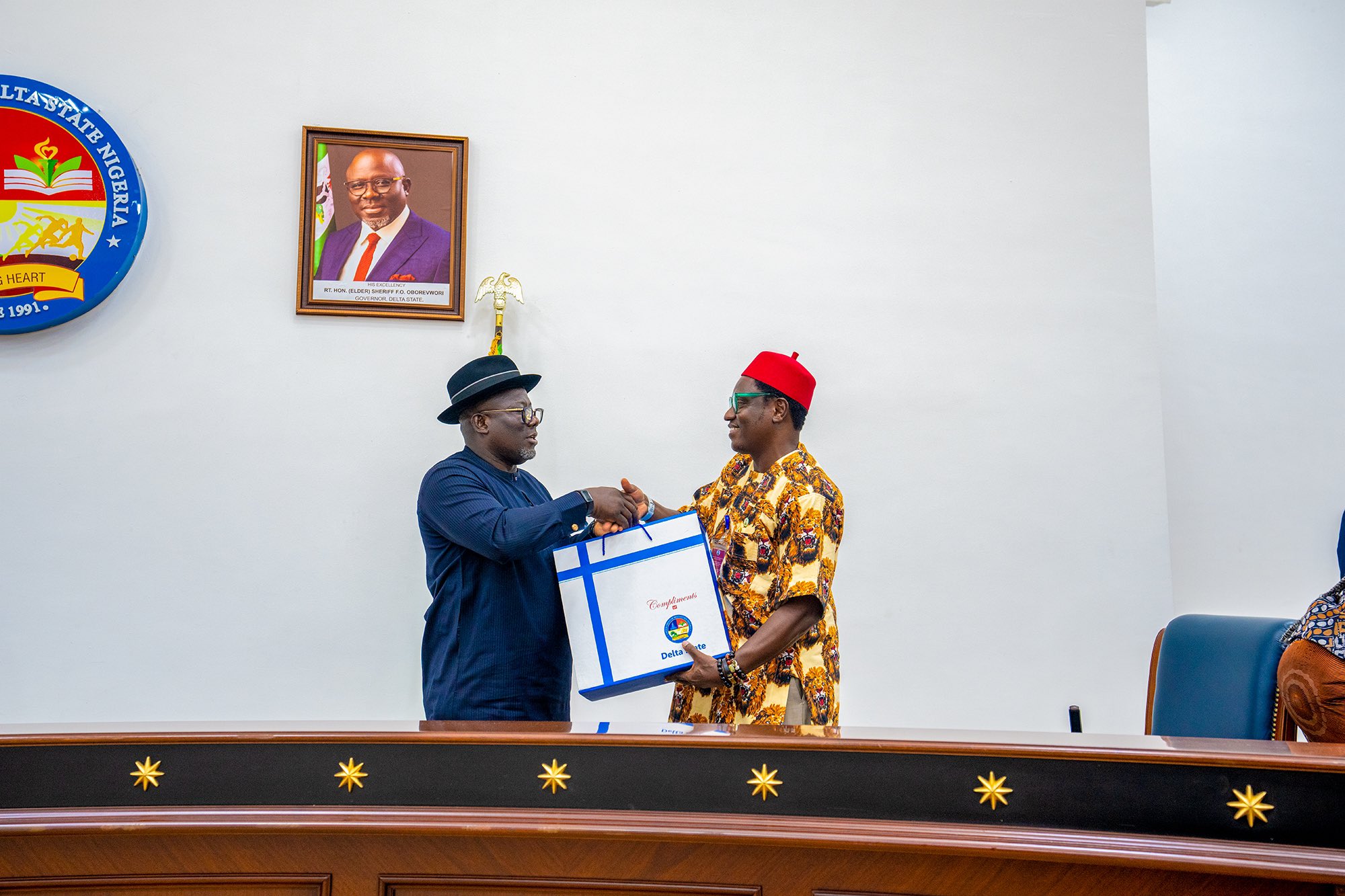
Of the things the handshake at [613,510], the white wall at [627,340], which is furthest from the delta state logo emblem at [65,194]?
the handshake at [613,510]

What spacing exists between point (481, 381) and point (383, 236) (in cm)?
97

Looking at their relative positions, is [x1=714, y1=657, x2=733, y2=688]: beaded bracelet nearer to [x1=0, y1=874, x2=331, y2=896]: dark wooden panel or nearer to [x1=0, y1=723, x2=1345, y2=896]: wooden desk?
[x1=0, y1=723, x2=1345, y2=896]: wooden desk

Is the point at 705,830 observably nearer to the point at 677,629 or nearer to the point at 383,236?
the point at 677,629

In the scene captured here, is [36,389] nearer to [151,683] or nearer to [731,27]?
[151,683]

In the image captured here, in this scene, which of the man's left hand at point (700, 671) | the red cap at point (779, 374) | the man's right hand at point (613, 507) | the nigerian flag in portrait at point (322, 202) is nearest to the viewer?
Result: the man's left hand at point (700, 671)

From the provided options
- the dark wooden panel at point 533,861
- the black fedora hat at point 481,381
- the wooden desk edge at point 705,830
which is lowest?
the dark wooden panel at point 533,861

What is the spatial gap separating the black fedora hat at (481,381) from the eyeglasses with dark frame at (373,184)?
989mm

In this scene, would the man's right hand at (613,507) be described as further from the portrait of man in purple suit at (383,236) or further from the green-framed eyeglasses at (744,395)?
the portrait of man in purple suit at (383,236)

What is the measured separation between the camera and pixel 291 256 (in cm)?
293

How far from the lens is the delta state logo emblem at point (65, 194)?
282 centimetres

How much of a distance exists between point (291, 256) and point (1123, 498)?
2821 mm

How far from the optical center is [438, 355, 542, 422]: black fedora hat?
88.4 inches

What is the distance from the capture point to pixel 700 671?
6.45ft

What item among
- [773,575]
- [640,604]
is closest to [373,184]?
[640,604]
